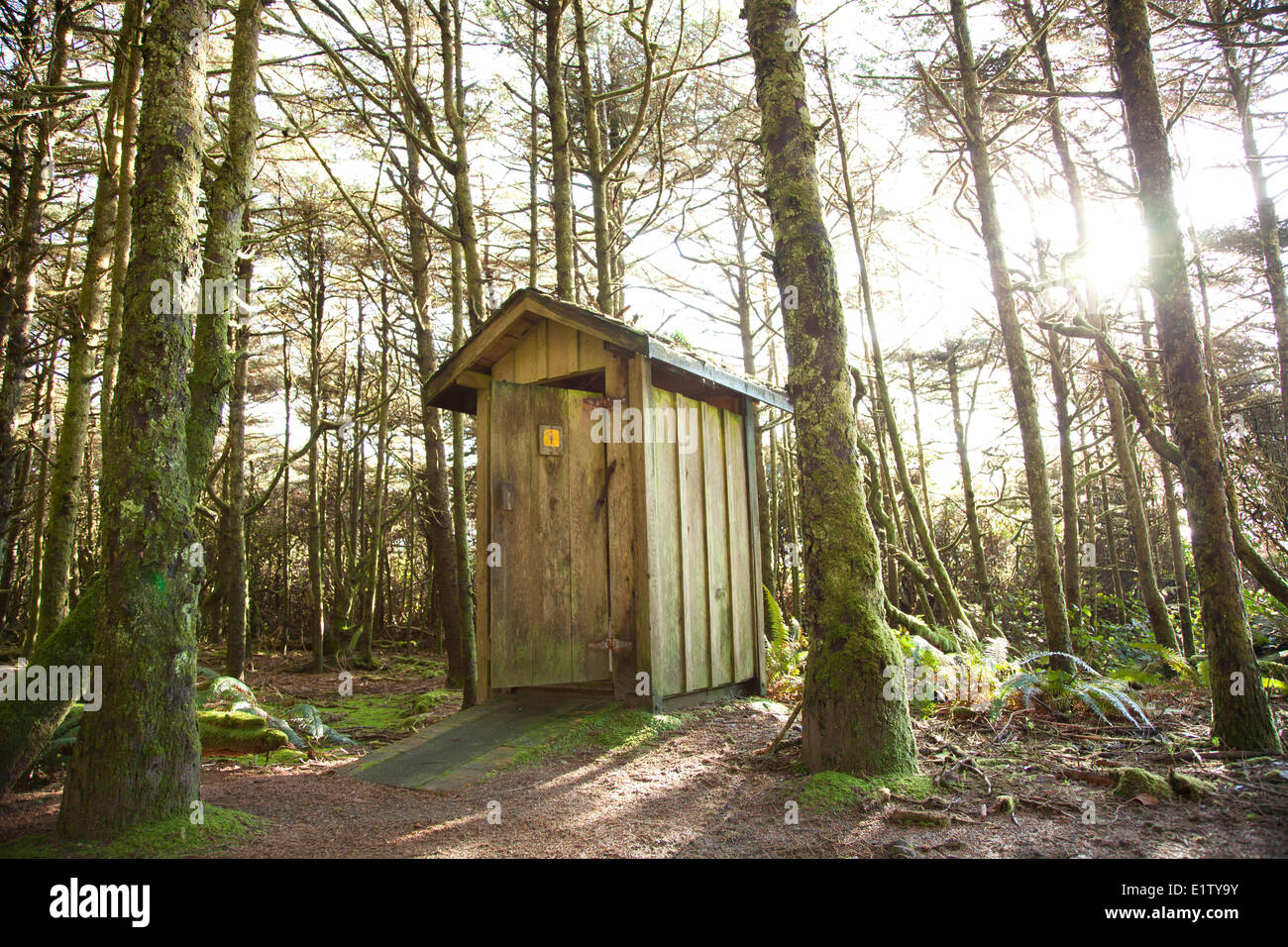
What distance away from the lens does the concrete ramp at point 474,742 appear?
16.2 ft

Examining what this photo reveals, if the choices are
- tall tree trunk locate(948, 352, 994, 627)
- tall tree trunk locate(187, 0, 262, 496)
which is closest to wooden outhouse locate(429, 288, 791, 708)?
tall tree trunk locate(187, 0, 262, 496)

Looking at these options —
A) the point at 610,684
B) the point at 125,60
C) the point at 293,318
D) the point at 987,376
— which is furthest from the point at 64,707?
the point at 987,376

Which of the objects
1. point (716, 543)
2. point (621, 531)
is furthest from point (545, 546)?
point (716, 543)

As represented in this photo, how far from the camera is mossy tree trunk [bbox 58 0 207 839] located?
3.29m

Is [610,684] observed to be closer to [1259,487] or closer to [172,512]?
[172,512]

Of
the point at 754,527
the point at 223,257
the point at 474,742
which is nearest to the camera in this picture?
the point at 223,257

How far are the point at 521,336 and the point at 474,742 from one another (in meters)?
3.92

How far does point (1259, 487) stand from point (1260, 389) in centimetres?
823

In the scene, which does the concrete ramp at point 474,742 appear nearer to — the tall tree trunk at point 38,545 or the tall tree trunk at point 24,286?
the tall tree trunk at point 38,545

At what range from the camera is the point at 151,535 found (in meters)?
3.50

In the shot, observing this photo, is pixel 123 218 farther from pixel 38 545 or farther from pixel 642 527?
pixel 38 545

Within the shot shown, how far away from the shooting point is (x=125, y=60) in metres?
6.26

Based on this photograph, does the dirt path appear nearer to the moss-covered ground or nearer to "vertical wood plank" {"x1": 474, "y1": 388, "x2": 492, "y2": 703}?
the moss-covered ground

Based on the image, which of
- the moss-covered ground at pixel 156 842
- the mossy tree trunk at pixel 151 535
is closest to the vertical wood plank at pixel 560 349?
the mossy tree trunk at pixel 151 535
